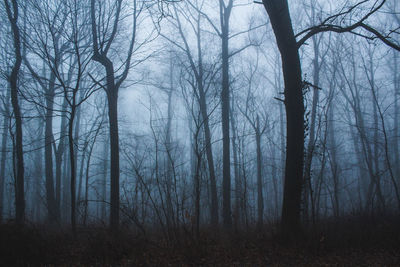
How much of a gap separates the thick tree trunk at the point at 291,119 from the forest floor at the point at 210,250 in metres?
0.41

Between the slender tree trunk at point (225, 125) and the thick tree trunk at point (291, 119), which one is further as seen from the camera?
the slender tree trunk at point (225, 125)

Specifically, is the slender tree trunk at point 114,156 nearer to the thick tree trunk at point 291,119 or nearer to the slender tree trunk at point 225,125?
the slender tree trunk at point 225,125

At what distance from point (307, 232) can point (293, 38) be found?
3.55 m

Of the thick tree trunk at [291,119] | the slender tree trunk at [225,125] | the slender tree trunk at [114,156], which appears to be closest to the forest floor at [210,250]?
the thick tree trunk at [291,119]

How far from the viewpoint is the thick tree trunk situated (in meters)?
4.21

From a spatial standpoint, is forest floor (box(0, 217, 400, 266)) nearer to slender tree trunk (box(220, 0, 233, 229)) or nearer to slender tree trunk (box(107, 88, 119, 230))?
slender tree trunk (box(107, 88, 119, 230))

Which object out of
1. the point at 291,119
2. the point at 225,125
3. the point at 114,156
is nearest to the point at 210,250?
the point at 291,119

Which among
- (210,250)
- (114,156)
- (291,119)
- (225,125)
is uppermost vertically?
(225,125)

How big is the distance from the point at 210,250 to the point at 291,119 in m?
2.65

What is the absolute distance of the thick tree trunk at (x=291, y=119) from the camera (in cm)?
421

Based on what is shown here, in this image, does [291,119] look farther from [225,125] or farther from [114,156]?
[225,125]

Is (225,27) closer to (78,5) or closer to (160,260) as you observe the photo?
(78,5)

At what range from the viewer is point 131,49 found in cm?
716

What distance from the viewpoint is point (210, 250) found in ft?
13.2
